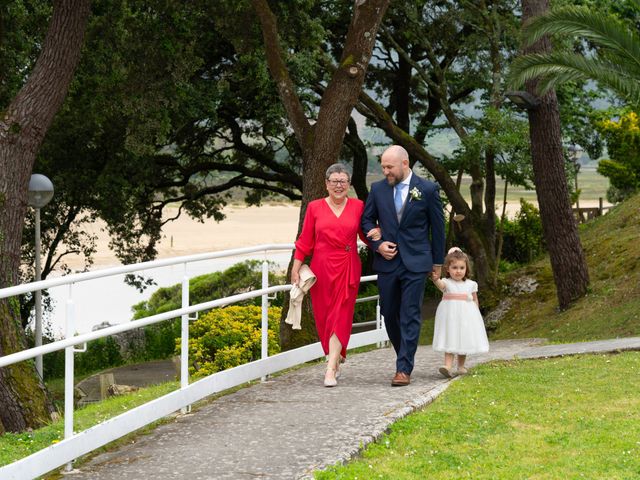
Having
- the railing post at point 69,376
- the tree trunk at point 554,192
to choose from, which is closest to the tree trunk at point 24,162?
the railing post at point 69,376

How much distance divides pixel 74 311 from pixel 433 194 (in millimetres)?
3454

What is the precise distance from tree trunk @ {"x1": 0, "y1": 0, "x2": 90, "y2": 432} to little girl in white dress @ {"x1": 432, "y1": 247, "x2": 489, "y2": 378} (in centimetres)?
513

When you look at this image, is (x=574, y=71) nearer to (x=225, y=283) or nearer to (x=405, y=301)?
(x=405, y=301)

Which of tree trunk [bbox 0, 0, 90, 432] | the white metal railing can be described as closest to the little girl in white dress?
the white metal railing

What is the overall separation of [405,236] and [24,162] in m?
6.68


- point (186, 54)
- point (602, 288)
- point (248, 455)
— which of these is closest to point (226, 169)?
point (186, 54)

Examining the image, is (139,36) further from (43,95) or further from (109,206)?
(109,206)

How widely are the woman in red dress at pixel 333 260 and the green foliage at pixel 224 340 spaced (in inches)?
115

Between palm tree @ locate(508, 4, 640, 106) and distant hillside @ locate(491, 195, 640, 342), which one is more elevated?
palm tree @ locate(508, 4, 640, 106)

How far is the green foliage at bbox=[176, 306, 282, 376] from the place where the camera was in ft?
38.2

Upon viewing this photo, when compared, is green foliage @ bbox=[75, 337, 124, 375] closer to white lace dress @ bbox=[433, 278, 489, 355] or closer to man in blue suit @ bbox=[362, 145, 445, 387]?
white lace dress @ bbox=[433, 278, 489, 355]

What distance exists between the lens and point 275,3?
1936cm

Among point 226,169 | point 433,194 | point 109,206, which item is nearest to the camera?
point 433,194

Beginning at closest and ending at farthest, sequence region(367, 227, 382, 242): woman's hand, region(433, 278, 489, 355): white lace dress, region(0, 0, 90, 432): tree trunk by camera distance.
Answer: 1. region(367, 227, 382, 242): woman's hand
2. region(433, 278, 489, 355): white lace dress
3. region(0, 0, 90, 432): tree trunk
